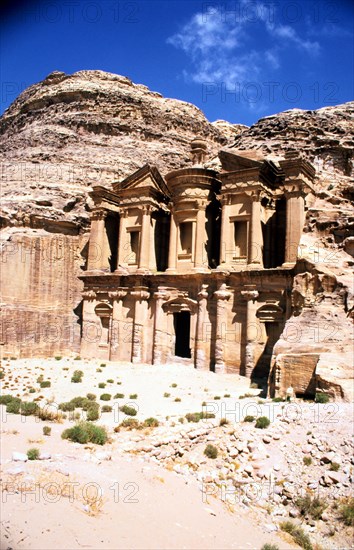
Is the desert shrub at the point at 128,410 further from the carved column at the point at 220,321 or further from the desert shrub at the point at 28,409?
the carved column at the point at 220,321

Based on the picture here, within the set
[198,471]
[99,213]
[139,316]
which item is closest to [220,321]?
[139,316]

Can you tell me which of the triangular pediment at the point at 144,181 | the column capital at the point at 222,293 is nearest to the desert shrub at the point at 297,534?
the column capital at the point at 222,293

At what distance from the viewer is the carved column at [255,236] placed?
97.3 ft

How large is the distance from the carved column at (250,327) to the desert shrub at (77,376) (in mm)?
9300

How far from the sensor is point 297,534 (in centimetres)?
1200

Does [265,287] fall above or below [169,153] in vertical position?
below

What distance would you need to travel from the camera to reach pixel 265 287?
28.6 metres

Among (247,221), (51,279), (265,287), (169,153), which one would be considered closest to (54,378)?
(51,279)

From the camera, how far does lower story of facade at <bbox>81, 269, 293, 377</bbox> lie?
92.9 feet

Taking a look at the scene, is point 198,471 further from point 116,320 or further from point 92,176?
point 92,176

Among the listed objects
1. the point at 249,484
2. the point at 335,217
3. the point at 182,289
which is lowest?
the point at 249,484

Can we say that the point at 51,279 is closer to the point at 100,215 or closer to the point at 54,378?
the point at 100,215

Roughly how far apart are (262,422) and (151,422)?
3801mm

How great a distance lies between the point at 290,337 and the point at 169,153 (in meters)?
30.8
